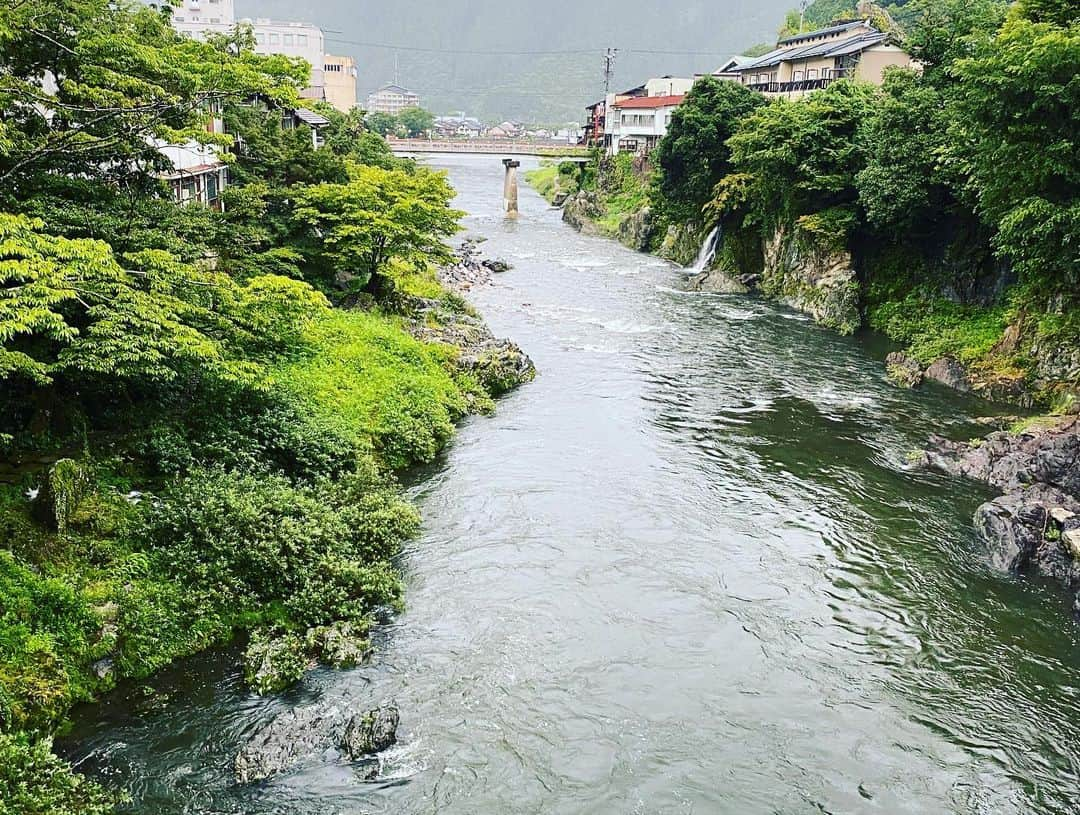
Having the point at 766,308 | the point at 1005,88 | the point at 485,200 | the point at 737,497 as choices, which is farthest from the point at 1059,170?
the point at 485,200

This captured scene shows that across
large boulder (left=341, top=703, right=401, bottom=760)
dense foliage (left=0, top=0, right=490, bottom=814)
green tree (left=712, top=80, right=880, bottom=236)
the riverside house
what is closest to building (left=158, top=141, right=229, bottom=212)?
dense foliage (left=0, top=0, right=490, bottom=814)

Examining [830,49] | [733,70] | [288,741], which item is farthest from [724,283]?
[288,741]

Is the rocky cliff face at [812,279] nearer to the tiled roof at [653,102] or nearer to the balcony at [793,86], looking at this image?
the balcony at [793,86]

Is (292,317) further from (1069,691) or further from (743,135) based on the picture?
(743,135)

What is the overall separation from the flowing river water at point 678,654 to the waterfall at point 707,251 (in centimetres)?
3070

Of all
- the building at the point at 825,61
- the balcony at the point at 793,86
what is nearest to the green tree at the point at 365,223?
the building at the point at 825,61

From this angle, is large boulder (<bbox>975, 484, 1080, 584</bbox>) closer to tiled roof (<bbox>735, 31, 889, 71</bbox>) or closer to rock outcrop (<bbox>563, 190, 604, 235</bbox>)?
tiled roof (<bbox>735, 31, 889, 71</bbox>)

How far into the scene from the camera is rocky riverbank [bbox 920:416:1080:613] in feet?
62.0

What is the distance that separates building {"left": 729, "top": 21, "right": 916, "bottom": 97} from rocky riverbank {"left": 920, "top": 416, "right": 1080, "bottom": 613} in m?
35.2

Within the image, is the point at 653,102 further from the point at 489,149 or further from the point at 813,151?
the point at 813,151

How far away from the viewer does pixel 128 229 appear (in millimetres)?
19547

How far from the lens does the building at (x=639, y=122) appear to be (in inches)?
3297

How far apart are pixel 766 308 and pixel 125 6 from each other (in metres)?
33.5

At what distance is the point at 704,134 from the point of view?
5628cm
